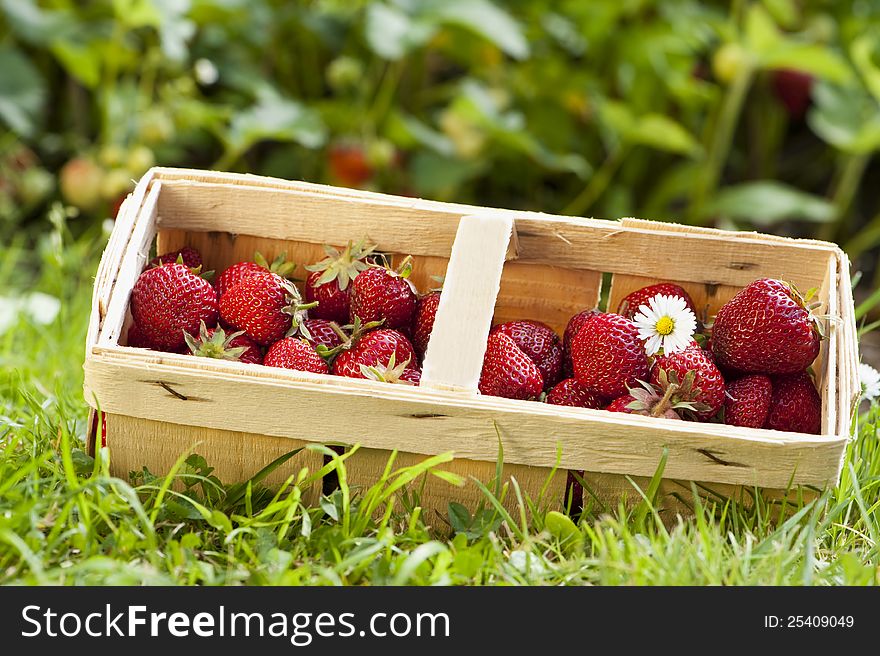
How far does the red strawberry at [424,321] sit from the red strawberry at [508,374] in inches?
4.5

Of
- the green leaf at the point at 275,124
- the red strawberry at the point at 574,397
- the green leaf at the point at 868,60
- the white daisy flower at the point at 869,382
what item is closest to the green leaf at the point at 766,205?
the green leaf at the point at 868,60

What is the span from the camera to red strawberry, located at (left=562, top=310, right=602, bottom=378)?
4.67 ft

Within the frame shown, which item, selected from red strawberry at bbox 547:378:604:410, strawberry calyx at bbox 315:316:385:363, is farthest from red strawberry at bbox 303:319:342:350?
red strawberry at bbox 547:378:604:410

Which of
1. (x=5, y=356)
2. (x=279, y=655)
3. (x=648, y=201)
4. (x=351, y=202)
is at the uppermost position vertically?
(x=648, y=201)

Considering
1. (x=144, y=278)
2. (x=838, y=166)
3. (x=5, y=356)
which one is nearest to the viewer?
(x=144, y=278)

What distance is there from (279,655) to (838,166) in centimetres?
272

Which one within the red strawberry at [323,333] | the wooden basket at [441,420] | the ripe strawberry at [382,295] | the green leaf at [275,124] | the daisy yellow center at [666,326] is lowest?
the wooden basket at [441,420]

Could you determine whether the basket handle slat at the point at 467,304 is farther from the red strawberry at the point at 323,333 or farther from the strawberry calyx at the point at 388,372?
the red strawberry at the point at 323,333

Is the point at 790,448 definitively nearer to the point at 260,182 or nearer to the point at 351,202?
the point at 351,202

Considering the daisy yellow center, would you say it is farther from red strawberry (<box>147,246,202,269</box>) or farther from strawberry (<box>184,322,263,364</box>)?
Result: red strawberry (<box>147,246,202,269</box>)

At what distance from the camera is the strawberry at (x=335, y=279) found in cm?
144

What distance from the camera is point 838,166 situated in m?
3.26

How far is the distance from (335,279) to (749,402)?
0.58 metres

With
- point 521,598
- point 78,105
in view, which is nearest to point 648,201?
point 78,105
